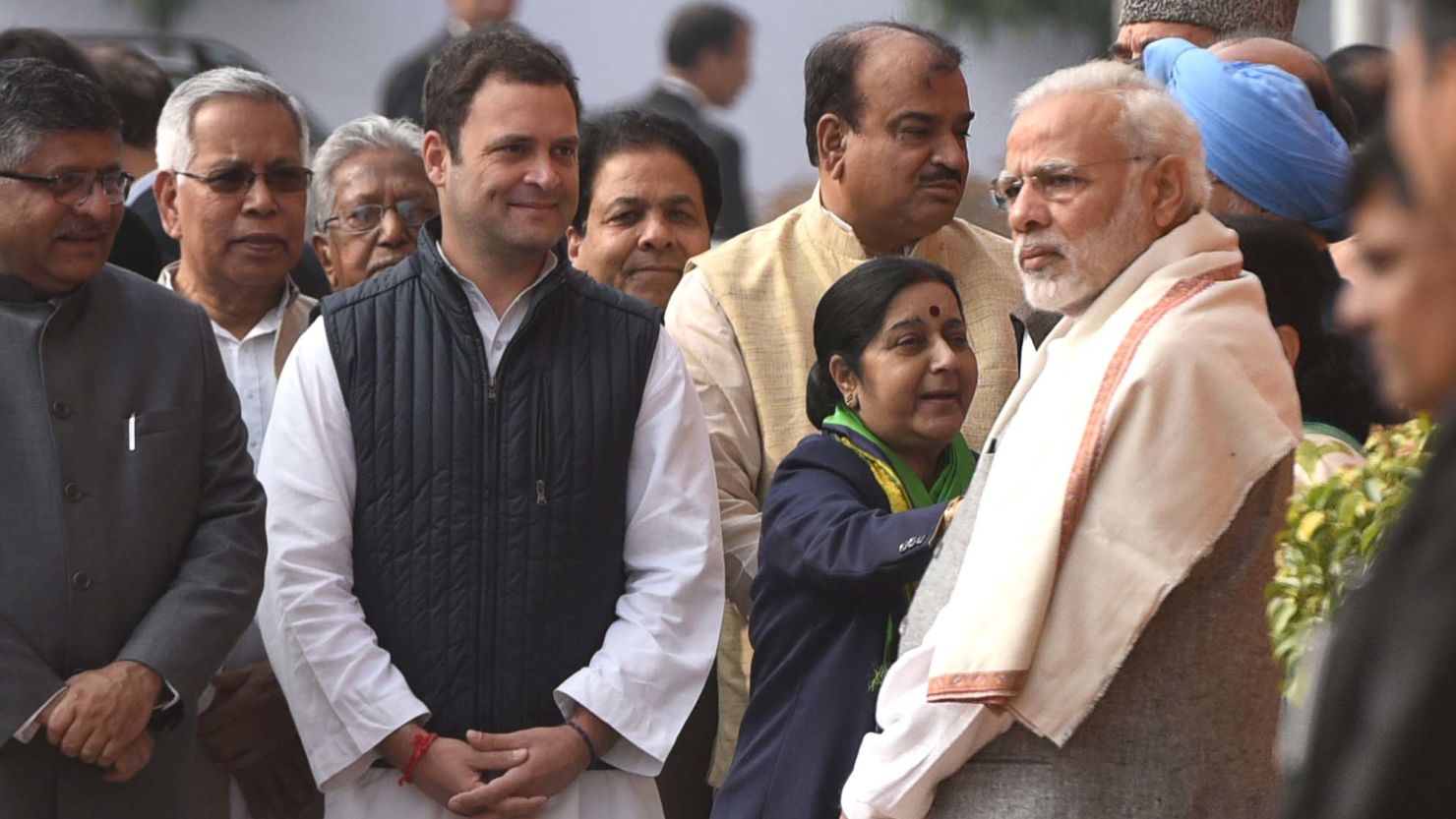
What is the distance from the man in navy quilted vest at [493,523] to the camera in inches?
157

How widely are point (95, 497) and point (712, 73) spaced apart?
4214mm

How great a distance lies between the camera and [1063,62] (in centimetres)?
690

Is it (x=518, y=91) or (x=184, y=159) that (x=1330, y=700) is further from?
Answer: (x=184, y=159)

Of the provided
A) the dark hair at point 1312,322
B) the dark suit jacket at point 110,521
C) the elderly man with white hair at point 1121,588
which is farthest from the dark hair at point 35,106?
the dark hair at point 1312,322

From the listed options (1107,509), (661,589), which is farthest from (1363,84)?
(1107,509)

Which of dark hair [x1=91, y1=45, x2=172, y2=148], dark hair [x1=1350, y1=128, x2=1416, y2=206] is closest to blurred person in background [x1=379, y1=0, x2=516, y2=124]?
dark hair [x1=91, y1=45, x2=172, y2=148]

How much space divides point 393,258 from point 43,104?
55.2 inches

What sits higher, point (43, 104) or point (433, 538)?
point (43, 104)

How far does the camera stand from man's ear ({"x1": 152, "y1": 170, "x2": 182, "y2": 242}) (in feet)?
16.2

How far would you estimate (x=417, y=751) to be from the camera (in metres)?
3.93

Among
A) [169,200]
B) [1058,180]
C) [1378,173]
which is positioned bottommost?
[169,200]

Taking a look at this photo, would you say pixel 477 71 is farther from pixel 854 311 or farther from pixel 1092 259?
pixel 1092 259

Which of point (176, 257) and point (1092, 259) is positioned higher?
point (1092, 259)

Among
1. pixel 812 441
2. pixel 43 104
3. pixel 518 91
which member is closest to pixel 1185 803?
pixel 812 441
